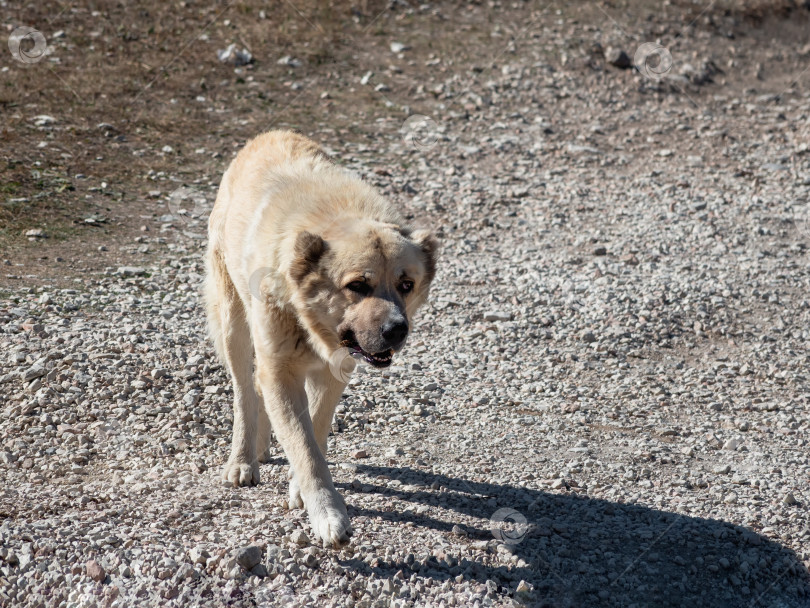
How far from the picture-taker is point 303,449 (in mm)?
5219

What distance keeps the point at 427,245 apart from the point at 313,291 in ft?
2.57

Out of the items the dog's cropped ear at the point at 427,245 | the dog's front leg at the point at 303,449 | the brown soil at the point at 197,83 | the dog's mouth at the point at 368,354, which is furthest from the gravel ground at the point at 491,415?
the dog's cropped ear at the point at 427,245

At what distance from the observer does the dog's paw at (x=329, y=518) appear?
191 inches

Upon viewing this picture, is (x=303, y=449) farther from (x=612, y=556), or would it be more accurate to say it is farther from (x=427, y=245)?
(x=612, y=556)

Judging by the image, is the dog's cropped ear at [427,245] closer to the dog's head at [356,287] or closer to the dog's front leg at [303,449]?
the dog's head at [356,287]

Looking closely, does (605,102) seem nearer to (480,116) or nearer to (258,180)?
(480,116)

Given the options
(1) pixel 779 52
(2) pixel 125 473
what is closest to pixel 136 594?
(2) pixel 125 473

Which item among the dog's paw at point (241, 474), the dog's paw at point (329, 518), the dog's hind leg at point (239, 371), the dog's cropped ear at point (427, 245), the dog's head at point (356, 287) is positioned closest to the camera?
the dog's paw at point (329, 518)

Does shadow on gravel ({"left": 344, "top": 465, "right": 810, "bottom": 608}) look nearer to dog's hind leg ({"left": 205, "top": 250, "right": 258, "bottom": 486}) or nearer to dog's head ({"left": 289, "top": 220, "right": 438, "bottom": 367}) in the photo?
dog's hind leg ({"left": 205, "top": 250, "right": 258, "bottom": 486})

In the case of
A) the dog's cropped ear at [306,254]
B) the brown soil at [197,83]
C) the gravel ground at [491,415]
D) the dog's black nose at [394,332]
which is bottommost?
the brown soil at [197,83]

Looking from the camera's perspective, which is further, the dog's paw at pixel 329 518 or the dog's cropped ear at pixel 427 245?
the dog's cropped ear at pixel 427 245

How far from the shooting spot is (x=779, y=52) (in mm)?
17109

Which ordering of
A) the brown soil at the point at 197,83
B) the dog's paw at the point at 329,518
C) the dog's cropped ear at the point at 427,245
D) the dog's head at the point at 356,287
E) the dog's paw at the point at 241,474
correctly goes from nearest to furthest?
the dog's paw at the point at 329,518 → the dog's head at the point at 356,287 → the dog's cropped ear at the point at 427,245 → the dog's paw at the point at 241,474 → the brown soil at the point at 197,83

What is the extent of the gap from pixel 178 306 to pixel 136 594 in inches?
172
